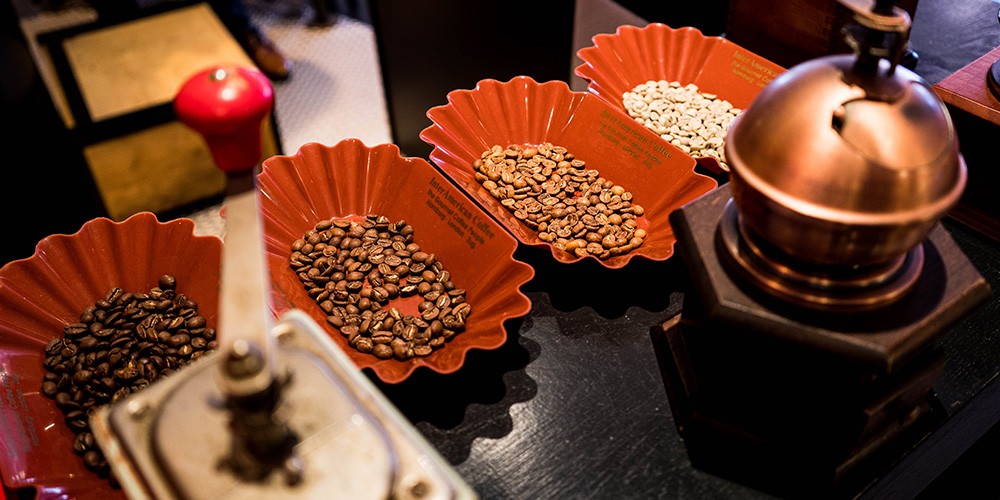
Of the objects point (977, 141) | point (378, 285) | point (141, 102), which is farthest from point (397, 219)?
point (141, 102)

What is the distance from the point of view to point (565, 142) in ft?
5.11

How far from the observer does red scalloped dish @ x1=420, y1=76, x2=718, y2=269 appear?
4.42 ft

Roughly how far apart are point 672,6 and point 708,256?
5.10 feet

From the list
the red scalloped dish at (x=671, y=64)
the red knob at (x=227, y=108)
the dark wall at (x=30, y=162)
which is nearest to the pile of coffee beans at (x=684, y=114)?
the red scalloped dish at (x=671, y=64)

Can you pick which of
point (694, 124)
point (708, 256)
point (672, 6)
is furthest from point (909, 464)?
point (672, 6)

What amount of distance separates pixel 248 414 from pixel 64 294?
754 millimetres

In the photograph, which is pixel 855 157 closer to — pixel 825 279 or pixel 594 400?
pixel 825 279

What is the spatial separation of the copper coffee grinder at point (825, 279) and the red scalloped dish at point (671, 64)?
30.3 inches

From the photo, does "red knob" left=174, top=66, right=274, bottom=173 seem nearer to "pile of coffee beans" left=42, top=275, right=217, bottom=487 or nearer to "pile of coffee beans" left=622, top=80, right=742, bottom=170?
"pile of coffee beans" left=42, top=275, right=217, bottom=487

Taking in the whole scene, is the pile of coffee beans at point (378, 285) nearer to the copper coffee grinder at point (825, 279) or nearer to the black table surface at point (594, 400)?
the black table surface at point (594, 400)

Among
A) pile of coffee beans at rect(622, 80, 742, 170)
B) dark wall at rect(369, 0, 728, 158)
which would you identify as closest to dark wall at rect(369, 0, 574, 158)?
dark wall at rect(369, 0, 728, 158)

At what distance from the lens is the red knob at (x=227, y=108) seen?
58 cm

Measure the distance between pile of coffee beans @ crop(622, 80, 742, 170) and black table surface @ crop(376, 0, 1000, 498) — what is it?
37 centimetres

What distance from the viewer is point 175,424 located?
0.68m
